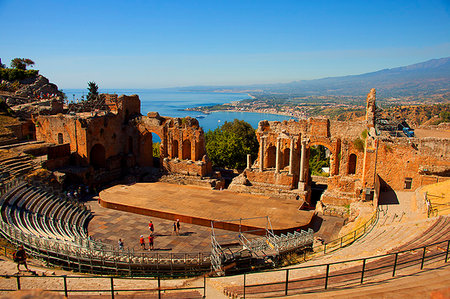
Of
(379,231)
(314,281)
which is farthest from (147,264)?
(379,231)

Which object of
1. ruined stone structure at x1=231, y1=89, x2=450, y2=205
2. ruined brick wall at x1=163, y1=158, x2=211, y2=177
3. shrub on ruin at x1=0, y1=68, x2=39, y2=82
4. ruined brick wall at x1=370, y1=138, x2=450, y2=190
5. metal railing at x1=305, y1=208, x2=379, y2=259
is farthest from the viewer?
shrub on ruin at x1=0, y1=68, x2=39, y2=82

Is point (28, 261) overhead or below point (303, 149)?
below

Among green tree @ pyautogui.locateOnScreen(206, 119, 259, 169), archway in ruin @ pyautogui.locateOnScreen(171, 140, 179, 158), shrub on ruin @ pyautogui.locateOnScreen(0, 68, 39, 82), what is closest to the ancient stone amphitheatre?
archway in ruin @ pyautogui.locateOnScreen(171, 140, 179, 158)

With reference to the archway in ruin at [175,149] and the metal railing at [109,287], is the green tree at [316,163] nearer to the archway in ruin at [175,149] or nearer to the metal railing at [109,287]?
the archway in ruin at [175,149]

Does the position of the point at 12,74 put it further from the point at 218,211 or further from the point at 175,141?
the point at 218,211

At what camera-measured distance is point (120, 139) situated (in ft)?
110

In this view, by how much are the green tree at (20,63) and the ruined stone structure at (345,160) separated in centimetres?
4907

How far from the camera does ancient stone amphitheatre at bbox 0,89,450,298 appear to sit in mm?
11242

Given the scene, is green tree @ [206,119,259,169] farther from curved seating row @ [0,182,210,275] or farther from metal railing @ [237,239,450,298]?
metal railing @ [237,239,450,298]

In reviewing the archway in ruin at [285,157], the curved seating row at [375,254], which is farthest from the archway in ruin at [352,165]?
the curved seating row at [375,254]

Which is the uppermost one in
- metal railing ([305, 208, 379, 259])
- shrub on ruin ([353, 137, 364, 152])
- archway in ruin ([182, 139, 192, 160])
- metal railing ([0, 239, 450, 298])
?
shrub on ruin ([353, 137, 364, 152])

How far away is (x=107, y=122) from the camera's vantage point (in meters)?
31.7

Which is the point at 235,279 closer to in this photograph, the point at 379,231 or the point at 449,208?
the point at 379,231

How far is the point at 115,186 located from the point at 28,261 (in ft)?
47.5
